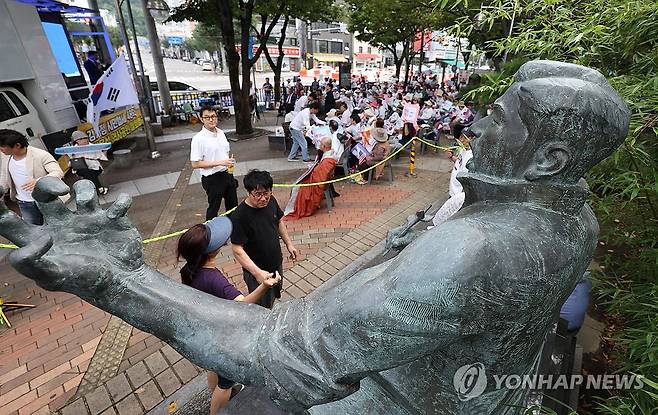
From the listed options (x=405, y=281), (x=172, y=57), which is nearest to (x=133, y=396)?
(x=405, y=281)

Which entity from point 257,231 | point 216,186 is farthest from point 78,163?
point 257,231

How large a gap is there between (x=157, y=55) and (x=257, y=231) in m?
13.4

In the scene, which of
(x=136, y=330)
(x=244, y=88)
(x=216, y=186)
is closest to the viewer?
(x=136, y=330)

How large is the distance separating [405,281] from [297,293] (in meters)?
4.00

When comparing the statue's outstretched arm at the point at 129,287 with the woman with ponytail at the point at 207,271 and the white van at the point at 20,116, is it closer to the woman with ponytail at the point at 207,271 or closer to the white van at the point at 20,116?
the woman with ponytail at the point at 207,271

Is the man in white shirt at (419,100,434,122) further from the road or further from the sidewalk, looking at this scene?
the road

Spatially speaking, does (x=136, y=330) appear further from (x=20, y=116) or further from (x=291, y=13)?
(x=291, y=13)

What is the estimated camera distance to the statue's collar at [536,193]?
2.91 feet

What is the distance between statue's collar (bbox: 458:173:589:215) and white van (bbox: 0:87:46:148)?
935 cm

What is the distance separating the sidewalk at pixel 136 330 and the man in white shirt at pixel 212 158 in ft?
3.24

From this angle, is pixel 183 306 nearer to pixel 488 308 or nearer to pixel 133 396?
pixel 488 308

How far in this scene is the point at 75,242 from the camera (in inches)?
34.6

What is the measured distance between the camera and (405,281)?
80 cm

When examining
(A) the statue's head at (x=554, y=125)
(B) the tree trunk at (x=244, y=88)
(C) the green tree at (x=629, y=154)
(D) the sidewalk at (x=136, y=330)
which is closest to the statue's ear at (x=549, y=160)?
(A) the statue's head at (x=554, y=125)
